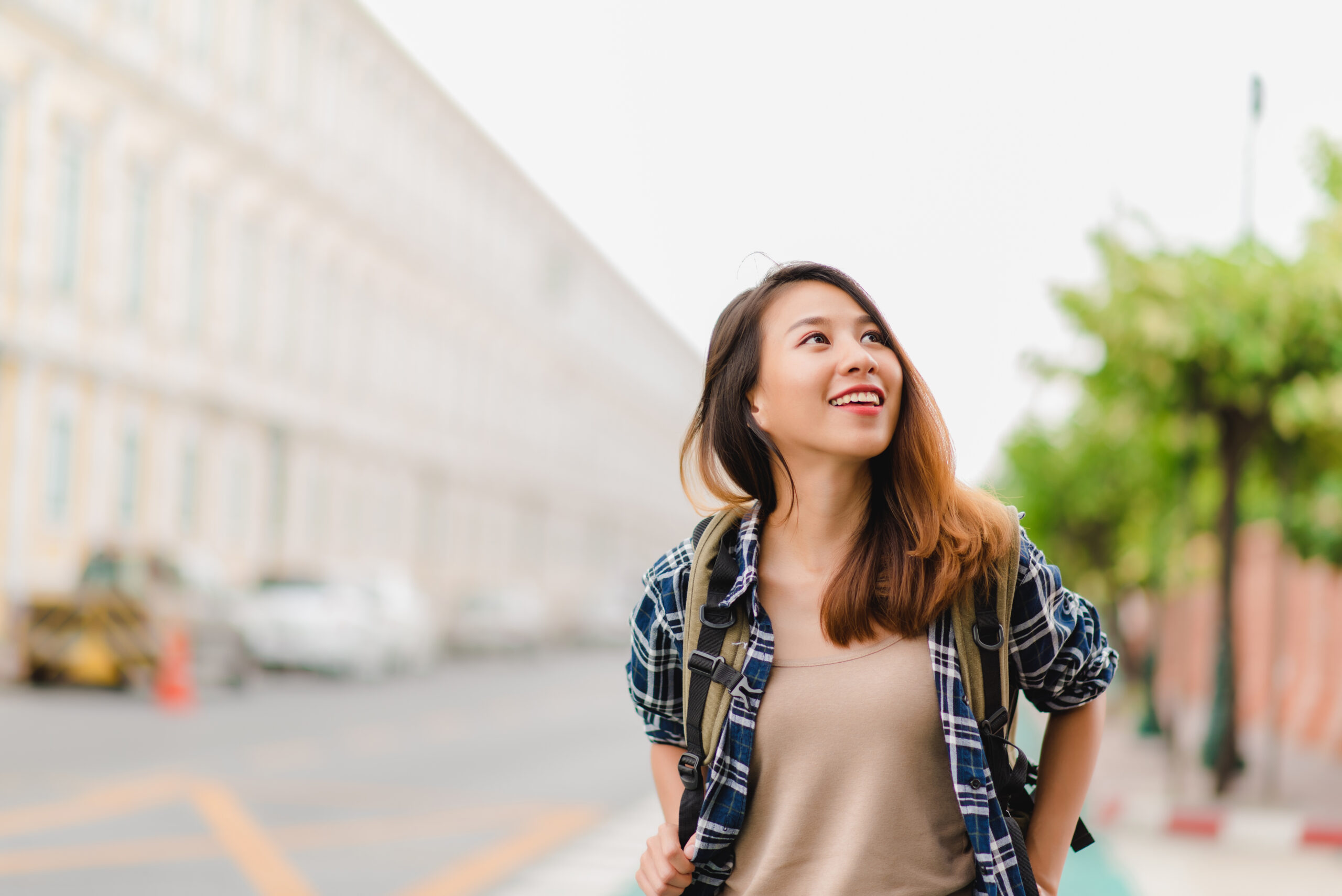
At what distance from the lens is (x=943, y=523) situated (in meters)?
2.23

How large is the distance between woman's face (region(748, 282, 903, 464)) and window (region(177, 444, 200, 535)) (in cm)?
3086

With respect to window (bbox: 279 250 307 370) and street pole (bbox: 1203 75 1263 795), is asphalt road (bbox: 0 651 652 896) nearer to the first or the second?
street pole (bbox: 1203 75 1263 795)

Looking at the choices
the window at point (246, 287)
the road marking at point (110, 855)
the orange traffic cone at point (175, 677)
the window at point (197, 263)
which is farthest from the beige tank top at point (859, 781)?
the window at point (246, 287)

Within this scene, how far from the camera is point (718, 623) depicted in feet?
7.30

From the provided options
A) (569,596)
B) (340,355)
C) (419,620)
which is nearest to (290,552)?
(340,355)

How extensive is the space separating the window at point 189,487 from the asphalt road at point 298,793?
41.8 ft

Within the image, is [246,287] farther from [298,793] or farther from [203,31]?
[298,793]

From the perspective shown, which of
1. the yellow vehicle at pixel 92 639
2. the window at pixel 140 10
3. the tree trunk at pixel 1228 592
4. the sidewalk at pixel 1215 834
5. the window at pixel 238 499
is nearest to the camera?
the sidewalk at pixel 1215 834

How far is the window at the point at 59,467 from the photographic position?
2670 cm

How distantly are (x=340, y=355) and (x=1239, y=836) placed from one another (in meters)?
33.5

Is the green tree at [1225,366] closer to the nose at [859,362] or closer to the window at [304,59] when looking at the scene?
the nose at [859,362]

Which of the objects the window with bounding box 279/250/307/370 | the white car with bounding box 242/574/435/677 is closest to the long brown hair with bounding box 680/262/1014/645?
the white car with bounding box 242/574/435/677

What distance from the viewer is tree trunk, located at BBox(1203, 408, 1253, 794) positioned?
11805 mm

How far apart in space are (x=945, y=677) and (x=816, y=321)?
58 cm
